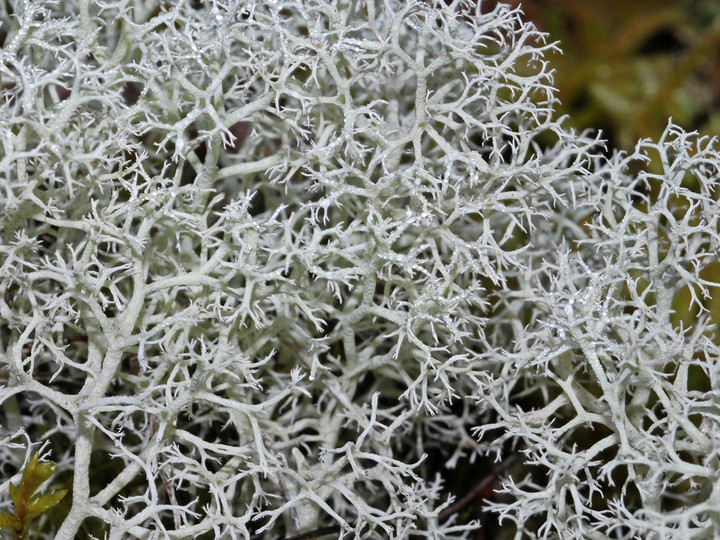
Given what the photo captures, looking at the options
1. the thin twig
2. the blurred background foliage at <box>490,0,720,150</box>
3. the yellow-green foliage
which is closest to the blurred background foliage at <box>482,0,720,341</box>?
the blurred background foliage at <box>490,0,720,150</box>

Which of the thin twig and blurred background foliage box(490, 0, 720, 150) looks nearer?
the thin twig

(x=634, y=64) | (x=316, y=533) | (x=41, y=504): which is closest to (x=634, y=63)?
(x=634, y=64)

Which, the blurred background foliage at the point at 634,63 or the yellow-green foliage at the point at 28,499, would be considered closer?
the yellow-green foliage at the point at 28,499

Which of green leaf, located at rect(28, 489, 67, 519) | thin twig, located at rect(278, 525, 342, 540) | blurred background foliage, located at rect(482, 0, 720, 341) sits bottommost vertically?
thin twig, located at rect(278, 525, 342, 540)

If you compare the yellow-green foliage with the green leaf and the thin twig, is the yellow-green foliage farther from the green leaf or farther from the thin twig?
the thin twig

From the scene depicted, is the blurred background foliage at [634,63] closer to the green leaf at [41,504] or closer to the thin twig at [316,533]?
the thin twig at [316,533]

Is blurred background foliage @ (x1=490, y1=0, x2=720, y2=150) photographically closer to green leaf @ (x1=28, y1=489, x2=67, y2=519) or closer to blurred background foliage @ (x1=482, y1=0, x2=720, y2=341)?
blurred background foliage @ (x1=482, y1=0, x2=720, y2=341)

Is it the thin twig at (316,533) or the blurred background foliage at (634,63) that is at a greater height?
the blurred background foliage at (634,63)

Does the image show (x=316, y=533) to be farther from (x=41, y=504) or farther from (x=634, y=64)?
(x=634, y=64)

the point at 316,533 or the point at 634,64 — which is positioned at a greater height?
the point at 634,64

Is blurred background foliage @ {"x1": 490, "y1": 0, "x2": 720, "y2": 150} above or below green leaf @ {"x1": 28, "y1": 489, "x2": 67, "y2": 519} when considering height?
above

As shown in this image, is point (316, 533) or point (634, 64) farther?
point (634, 64)

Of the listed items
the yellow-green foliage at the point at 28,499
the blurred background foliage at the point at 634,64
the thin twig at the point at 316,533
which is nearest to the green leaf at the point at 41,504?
the yellow-green foliage at the point at 28,499
